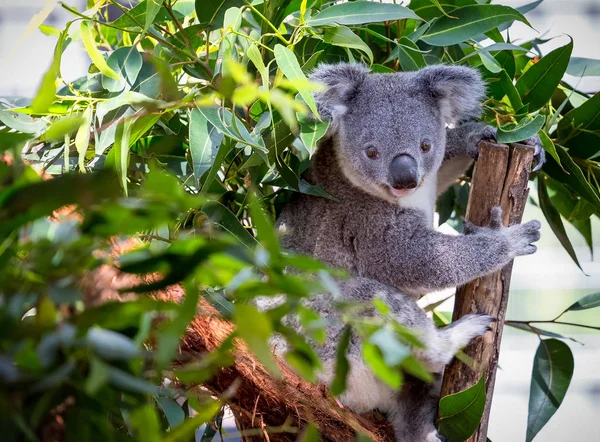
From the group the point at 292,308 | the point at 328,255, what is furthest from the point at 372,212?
the point at 292,308

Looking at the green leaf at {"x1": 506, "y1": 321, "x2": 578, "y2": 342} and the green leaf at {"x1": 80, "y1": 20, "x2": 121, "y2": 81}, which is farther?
the green leaf at {"x1": 506, "y1": 321, "x2": 578, "y2": 342}

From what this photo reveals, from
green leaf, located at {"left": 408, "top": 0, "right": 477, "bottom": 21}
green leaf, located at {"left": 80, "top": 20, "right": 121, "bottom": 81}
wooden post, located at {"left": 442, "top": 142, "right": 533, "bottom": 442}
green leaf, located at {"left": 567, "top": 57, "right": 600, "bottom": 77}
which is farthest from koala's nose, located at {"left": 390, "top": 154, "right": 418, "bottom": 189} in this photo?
green leaf, located at {"left": 80, "top": 20, "right": 121, "bottom": 81}

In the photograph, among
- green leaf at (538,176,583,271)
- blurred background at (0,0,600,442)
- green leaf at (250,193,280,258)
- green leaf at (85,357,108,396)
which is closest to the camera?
green leaf at (85,357,108,396)

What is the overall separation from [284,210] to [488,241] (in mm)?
689

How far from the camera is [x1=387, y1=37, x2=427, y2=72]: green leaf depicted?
188 centimetres

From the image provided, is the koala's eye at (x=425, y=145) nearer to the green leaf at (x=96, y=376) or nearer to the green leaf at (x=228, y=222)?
the green leaf at (x=228, y=222)

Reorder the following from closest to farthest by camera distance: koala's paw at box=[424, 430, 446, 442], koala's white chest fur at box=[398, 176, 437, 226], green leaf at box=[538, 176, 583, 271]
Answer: koala's paw at box=[424, 430, 446, 442] → koala's white chest fur at box=[398, 176, 437, 226] → green leaf at box=[538, 176, 583, 271]

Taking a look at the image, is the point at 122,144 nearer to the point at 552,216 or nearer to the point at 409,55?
the point at 409,55

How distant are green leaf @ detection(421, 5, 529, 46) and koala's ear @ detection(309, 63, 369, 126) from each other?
0.71 ft

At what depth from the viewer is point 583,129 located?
209cm

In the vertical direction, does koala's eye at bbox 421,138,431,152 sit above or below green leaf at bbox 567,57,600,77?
below

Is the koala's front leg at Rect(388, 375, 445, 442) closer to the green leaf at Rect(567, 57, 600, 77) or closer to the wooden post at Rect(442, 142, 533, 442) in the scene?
the wooden post at Rect(442, 142, 533, 442)

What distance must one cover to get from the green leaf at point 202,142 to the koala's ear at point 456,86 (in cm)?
68

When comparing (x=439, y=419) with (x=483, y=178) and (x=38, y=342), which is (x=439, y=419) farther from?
(x=38, y=342)
